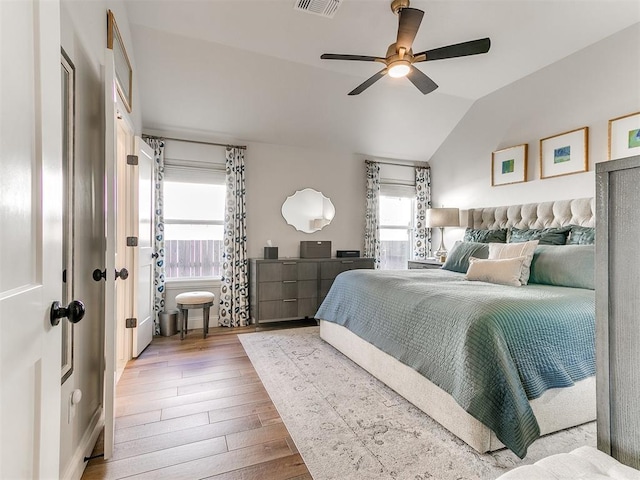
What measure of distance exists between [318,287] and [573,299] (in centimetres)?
293

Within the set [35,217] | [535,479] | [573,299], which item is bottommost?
[535,479]

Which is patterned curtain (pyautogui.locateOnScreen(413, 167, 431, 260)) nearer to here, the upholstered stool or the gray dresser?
the gray dresser

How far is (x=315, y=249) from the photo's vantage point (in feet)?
15.1

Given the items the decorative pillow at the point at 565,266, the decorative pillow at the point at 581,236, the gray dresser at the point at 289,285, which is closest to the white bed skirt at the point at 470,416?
the decorative pillow at the point at 565,266

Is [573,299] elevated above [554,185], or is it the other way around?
[554,185]

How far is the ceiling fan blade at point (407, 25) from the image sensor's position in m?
2.09

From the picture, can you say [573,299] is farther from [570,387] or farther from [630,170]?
[630,170]

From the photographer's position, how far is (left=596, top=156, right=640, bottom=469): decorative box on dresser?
2.84 feet

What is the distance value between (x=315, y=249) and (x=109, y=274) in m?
3.04

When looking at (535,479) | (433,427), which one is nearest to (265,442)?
(433,427)

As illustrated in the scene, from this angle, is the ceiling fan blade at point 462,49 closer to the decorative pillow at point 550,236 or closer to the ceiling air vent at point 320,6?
the ceiling air vent at point 320,6

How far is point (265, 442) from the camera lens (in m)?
1.85

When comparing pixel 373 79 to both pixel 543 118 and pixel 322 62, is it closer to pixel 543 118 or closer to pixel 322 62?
pixel 322 62

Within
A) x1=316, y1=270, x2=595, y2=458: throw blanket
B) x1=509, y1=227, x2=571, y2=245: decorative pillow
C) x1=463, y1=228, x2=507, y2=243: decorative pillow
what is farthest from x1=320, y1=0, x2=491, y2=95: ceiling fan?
x1=463, y1=228, x2=507, y2=243: decorative pillow
